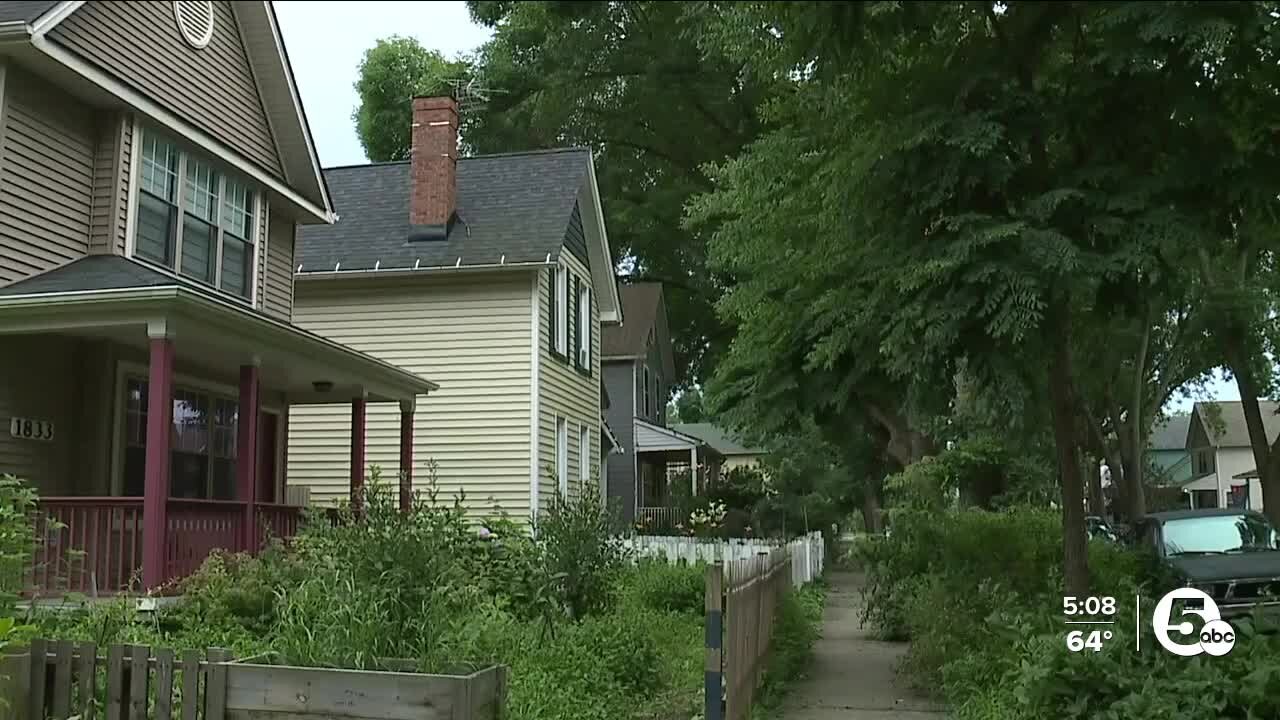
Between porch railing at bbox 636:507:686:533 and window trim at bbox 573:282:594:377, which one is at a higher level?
window trim at bbox 573:282:594:377

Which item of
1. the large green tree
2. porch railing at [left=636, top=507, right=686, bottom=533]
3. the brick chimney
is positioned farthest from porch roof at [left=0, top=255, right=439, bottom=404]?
porch railing at [left=636, top=507, right=686, bottom=533]

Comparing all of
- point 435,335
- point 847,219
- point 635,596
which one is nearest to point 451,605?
point 847,219

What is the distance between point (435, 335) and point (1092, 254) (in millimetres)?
14490

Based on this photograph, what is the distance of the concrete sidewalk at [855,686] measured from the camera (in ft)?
30.0

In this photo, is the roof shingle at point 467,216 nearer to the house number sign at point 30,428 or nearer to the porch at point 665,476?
the house number sign at point 30,428

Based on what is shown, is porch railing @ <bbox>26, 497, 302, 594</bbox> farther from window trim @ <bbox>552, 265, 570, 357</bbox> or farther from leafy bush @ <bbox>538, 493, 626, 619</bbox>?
window trim @ <bbox>552, 265, 570, 357</bbox>

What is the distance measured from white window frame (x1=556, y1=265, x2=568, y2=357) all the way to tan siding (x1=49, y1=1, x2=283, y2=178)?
557 cm

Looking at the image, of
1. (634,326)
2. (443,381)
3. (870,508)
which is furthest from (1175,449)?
(443,381)

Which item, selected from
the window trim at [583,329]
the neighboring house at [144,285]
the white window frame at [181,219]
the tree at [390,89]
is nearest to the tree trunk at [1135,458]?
the window trim at [583,329]

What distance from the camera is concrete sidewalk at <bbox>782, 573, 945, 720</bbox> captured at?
9.16 meters

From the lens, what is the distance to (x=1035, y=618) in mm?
8195

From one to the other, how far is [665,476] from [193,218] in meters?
27.0

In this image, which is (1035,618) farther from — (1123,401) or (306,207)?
(1123,401)

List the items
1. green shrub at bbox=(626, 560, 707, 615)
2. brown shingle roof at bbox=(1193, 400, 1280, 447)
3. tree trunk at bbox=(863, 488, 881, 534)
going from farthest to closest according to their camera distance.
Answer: brown shingle roof at bbox=(1193, 400, 1280, 447)
tree trunk at bbox=(863, 488, 881, 534)
green shrub at bbox=(626, 560, 707, 615)
